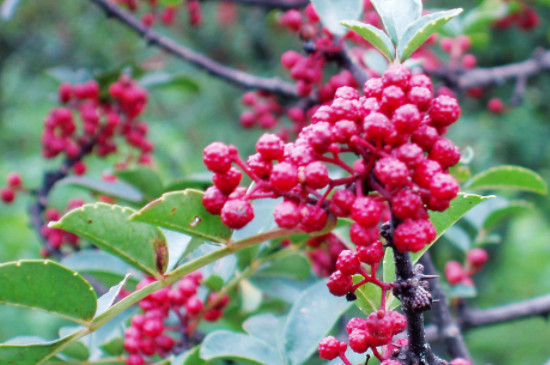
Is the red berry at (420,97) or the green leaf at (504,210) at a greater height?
the red berry at (420,97)

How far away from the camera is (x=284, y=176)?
816 millimetres

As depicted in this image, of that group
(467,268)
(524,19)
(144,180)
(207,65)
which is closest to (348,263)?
(144,180)

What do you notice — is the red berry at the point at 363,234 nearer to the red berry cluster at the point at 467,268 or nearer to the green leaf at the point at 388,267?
the green leaf at the point at 388,267

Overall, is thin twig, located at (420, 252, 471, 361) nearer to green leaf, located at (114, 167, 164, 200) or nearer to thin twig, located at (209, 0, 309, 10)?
green leaf, located at (114, 167, 164, 200)

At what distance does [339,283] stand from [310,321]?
1.25 feet

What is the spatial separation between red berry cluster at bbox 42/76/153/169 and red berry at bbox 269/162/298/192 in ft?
5.60

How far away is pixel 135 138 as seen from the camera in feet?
8.68

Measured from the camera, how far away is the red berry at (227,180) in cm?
90

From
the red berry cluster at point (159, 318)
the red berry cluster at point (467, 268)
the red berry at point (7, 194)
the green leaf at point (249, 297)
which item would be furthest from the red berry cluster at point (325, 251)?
the red berry at point (7, 194)

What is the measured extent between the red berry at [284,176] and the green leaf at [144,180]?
0.96 m

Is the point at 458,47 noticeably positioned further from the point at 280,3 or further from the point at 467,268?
the point at 467,268

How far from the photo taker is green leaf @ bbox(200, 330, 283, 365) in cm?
111

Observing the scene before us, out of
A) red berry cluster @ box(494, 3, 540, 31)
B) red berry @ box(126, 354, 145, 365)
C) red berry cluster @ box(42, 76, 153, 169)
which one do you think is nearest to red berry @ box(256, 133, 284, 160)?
red berry @ box(126, 354, 145, 365)

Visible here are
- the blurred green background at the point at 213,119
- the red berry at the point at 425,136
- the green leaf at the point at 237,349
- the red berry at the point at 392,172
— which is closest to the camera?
the red berry at the point at 392,172
